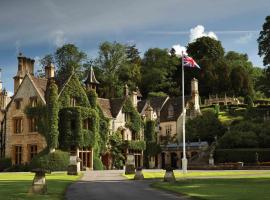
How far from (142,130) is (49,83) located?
1649cm

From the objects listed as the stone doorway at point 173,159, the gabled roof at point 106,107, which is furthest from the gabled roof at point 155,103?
the gabled roof at point 106,107

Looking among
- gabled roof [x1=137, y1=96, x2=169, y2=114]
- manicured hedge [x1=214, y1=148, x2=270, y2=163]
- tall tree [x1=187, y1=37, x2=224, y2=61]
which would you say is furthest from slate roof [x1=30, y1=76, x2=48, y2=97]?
tall tree [x1=187, y1=37, x2=224, y2=61]

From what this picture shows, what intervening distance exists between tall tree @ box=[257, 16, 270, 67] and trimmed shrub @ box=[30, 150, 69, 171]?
37551 millimetres

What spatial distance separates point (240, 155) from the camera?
58781mm

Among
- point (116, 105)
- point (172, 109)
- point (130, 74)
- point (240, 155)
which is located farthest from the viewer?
point (130, 74)

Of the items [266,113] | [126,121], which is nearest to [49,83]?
[126,121]

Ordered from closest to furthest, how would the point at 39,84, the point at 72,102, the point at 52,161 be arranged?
the point at 52,161
the point at 72,102
the point at 39,84

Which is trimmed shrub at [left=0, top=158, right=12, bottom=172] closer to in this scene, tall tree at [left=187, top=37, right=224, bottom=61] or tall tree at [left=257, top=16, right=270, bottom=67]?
tall tree at [left=257, top=16, right=270, bottom=67]

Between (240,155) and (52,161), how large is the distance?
77.5 feet

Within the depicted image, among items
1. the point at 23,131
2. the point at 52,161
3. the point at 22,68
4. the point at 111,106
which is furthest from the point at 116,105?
the point at 52,161

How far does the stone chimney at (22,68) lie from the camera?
59.3m

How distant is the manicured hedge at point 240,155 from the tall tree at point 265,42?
19.7 m

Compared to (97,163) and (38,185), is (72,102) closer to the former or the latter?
(97,163)

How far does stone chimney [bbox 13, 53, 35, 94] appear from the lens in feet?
195
